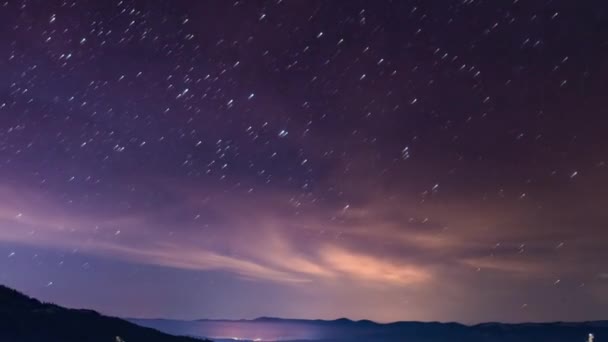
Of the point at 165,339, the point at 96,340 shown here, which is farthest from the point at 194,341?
the point at 96,340

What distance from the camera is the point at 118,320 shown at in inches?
3942

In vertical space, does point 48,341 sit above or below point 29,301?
below

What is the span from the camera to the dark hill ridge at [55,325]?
228 feet

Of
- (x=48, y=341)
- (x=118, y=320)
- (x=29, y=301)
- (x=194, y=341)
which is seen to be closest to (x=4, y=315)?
(x=48, y=341)

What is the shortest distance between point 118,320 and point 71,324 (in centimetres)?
1984

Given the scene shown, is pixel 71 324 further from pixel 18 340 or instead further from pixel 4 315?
pixel 18 340

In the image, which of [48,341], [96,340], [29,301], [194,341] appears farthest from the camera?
[194,341]

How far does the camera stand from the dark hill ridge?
69.6m

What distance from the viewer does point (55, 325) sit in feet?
252

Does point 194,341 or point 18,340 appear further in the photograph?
point 194,341

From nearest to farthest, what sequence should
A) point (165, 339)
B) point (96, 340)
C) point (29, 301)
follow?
point (96, 340)
point (29, 301)
point (165, 339)

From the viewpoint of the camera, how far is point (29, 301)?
283 feet

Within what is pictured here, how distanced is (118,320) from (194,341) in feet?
43.7

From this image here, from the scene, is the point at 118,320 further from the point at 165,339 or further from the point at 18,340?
the point at 18,340
